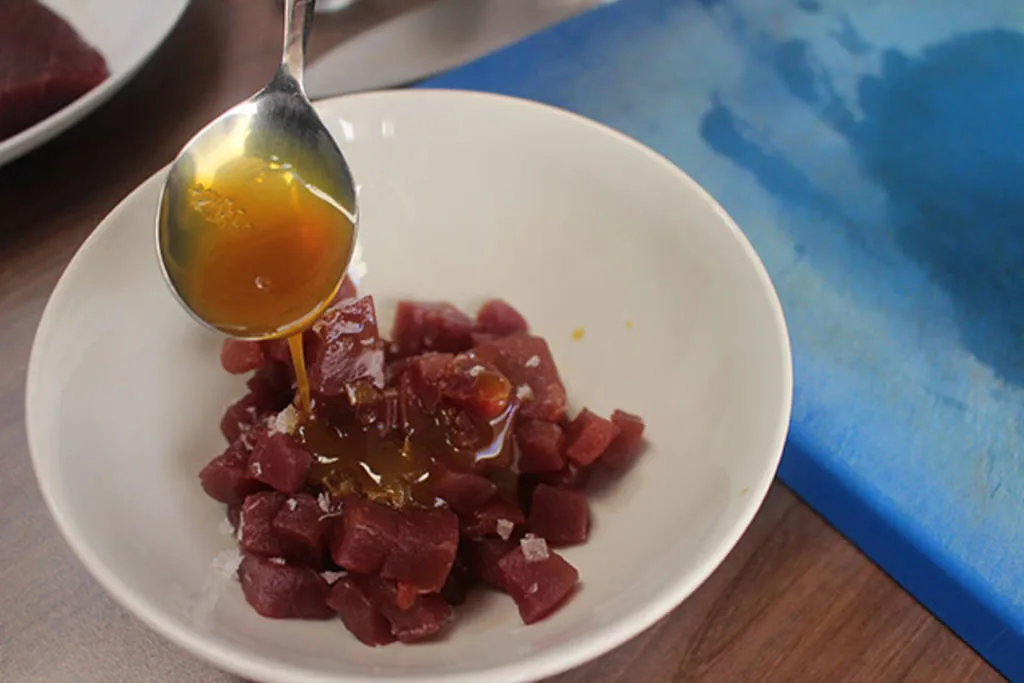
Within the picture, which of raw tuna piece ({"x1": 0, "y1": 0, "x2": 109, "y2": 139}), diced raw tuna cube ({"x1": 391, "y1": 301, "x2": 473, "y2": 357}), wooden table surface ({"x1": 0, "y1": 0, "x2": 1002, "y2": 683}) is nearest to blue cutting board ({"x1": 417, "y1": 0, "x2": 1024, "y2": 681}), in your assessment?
wooden table surface ({"x1": 0, "y1": 0, "x2": 1002, "y2": 683})

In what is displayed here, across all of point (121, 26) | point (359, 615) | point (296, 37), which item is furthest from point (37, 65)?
point (359, 615)

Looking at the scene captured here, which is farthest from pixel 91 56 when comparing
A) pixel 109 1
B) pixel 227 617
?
pixel 227 617

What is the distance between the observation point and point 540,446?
1.68 meters

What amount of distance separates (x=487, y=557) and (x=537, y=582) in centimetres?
15

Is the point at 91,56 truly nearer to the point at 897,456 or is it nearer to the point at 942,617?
the point at 897,456

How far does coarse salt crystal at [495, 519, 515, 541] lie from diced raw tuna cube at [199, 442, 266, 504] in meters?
0.46

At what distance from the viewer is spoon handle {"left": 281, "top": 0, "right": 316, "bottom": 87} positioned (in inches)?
72.7

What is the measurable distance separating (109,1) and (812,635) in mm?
2701

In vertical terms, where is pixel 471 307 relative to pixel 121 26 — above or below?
below

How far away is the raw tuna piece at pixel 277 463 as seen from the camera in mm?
1579

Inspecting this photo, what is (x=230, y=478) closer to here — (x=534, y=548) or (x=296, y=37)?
(x=534, y=548)

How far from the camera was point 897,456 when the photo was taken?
1953 millimetres

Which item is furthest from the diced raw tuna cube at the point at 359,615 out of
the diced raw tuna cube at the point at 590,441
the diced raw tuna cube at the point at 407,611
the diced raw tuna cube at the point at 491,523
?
the diced raw tuna cube at the point at 590,441

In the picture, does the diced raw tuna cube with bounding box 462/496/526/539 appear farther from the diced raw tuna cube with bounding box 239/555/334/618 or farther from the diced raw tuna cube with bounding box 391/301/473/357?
the diced raw tuna cube with bounding box 391/301/473/357
